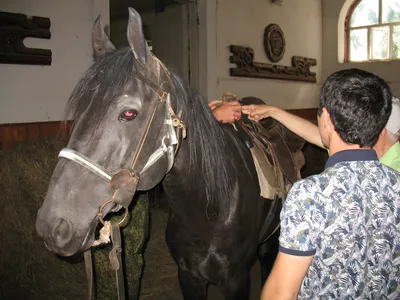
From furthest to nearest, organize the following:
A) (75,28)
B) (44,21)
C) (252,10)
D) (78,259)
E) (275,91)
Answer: (275,91), (252,10), (75,28), (44,21), (78,259)

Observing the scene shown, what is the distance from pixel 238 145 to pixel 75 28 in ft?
7.78

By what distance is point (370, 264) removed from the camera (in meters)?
0.91

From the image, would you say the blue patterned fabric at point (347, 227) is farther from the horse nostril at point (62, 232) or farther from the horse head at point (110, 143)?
the horse nostril at point (62, 232)

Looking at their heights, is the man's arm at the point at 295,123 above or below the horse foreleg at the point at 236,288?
above

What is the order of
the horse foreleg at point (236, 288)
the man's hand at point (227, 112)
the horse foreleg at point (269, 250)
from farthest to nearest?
the horse foreleg at point (269, 250) → the man's hand at point (227, 112) → the horse foreleg at point (236, 288)

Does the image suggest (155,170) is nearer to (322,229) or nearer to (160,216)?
(322,229)

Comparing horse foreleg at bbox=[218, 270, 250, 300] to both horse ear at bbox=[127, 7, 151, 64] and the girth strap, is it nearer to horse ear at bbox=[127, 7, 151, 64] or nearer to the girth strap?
the girth strap

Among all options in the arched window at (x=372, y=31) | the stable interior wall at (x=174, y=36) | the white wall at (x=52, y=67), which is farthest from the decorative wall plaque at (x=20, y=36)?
the arched window at (x=372, y=31)

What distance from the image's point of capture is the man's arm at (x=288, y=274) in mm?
847

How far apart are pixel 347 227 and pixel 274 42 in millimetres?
5550

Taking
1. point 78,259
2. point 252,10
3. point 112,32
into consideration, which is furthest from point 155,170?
point 112,32

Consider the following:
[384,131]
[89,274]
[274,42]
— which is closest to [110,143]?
[89,274]

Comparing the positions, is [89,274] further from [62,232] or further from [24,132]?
[24,132]

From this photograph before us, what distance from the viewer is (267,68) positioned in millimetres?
5746
